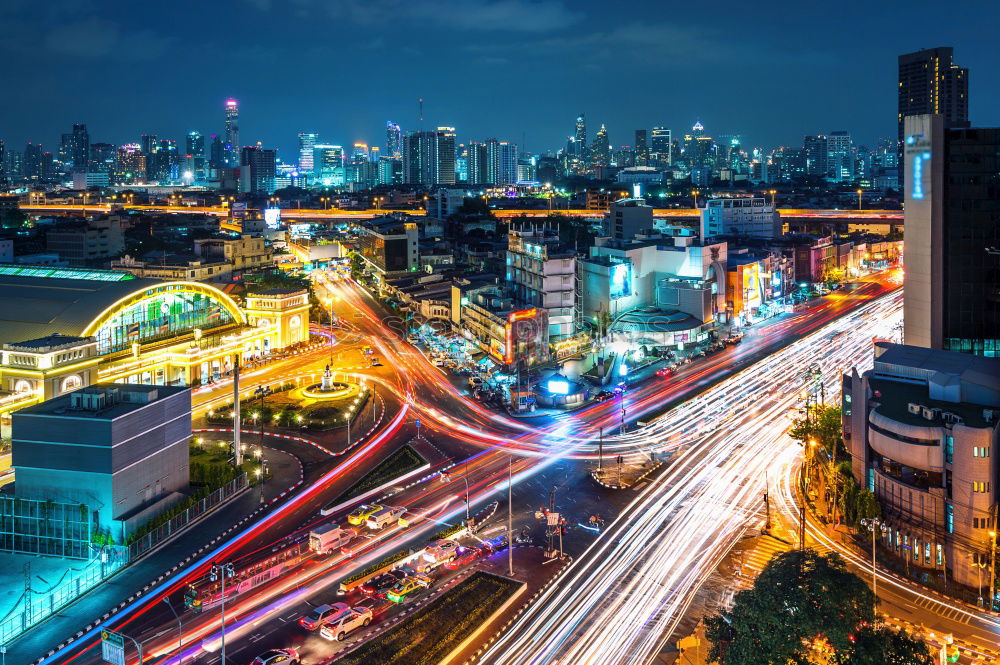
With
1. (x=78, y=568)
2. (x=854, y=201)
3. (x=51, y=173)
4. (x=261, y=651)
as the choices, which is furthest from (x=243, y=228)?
(x=51, y=173)

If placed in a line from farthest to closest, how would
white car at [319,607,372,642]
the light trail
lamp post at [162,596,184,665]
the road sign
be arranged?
white car at [319,607,372,642], the light trail, lamp post at [162,596,184,665], the road sign

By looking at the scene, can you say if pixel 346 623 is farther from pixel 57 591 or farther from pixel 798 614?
pixel 798 614

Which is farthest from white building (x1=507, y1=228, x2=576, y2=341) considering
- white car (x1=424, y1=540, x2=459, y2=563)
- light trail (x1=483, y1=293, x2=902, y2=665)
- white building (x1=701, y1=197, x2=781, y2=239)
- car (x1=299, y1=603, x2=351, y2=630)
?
white building (x1=701, y1=197, x2=781, y2=239)

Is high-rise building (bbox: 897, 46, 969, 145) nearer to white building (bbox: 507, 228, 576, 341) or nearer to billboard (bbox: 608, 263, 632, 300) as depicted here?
billboard (bbox: 608, 263, 632, 300)

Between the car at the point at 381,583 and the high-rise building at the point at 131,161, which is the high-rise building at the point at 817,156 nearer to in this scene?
the high-rise building at the point at 131,161

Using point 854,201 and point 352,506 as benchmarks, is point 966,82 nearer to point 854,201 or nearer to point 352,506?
point 854,201

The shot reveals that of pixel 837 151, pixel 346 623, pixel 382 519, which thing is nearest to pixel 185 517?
pixel 382 519
